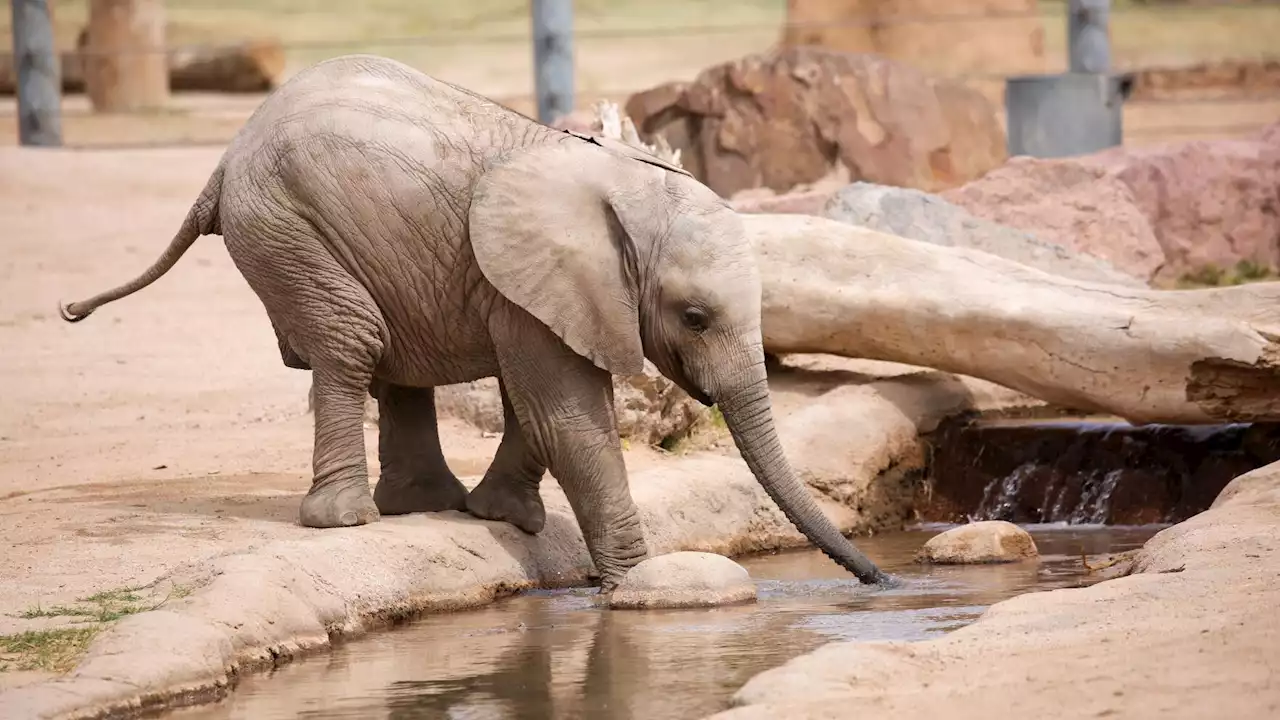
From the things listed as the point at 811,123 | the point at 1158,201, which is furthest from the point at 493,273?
the point at 1158,201

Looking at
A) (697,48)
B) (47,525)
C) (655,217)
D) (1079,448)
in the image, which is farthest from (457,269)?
(697,48)

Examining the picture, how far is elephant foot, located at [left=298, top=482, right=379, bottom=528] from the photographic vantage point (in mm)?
8281

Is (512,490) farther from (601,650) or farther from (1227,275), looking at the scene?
(1227,275)

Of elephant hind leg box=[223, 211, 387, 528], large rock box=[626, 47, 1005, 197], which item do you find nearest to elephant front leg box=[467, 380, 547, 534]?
elephant hind leg box=[223, 211, 387, 528]

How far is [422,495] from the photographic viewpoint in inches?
350

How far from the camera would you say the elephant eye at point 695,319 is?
789 cm

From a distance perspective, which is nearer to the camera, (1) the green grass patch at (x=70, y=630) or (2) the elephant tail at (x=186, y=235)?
(1) the green grass patch at (x=70, y=630)

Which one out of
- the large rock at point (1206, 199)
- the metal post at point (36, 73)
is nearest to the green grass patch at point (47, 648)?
the large rock at point (1206, 199)

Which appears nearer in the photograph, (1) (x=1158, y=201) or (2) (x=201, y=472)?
(2) (x=201, y=472)

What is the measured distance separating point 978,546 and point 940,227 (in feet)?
11.7

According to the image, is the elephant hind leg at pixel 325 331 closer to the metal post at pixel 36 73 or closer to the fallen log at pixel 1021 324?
the fallen log at pixel 1021 324

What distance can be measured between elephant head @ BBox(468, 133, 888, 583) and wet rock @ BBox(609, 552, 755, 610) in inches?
21.4

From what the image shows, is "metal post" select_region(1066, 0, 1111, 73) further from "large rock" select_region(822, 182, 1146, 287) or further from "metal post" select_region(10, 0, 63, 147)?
"metal post" select_region(10, 0, 63, 147)

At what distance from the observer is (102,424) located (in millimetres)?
11492
